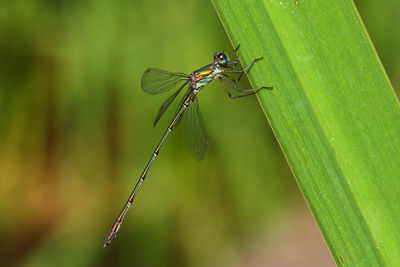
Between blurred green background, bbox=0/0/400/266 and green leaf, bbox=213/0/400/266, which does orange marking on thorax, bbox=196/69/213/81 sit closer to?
blurred green background, bbox=0/0/400/266

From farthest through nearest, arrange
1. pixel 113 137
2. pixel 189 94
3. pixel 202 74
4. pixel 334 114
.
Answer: pixel 113 137 → pixel 189 94 → pixel 202 74 → pixel 334 114

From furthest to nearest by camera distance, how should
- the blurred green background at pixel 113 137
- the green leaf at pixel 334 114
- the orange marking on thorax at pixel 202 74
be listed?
the blurred green background at pixel 113 137 < the orange marking on thorax at pixel 202 74 < the green leaf at pixel 334 114

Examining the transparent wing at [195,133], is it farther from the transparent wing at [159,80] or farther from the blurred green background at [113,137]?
the blurred green background at [113,137]

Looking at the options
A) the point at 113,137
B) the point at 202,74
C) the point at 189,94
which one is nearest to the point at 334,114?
the point at 202,74

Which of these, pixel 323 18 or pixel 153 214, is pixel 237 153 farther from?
pixel 323 18

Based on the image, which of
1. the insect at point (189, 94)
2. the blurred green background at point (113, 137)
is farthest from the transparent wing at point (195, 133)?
the blurred green background at point (113, 137)

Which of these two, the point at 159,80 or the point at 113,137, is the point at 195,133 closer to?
the point at 159,80
